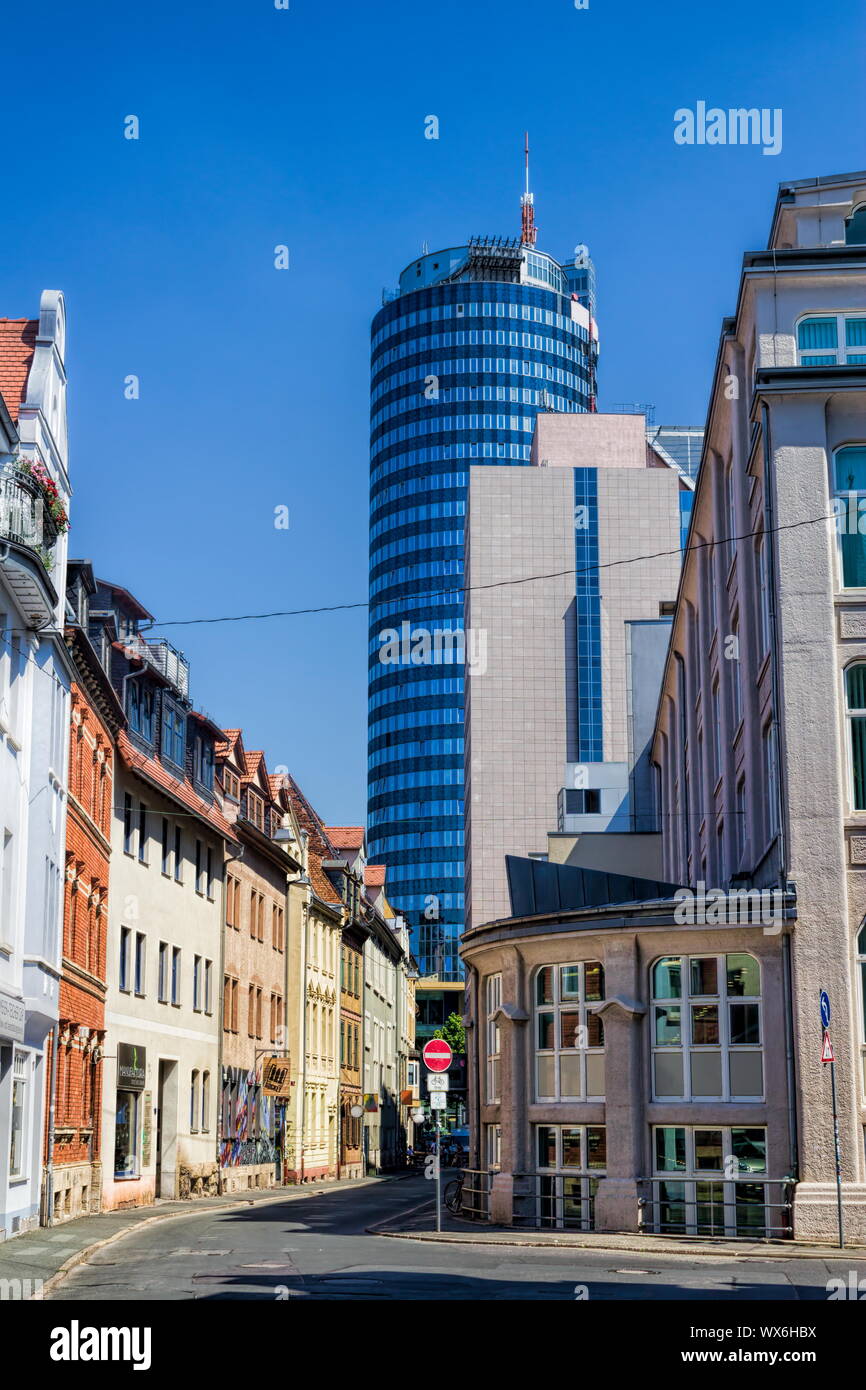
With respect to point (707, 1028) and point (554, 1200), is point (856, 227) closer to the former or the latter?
point (707, 1028)

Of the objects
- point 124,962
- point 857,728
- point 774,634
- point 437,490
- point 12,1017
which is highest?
point 437,490

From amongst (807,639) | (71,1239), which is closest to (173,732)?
(71,1239)

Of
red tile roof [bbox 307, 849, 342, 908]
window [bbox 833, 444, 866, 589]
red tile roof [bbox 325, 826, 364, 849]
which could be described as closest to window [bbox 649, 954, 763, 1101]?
window [bbox 833, 444, 866, 589]

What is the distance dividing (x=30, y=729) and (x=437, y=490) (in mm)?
149301

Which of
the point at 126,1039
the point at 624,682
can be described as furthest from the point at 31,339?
the point at 624,682

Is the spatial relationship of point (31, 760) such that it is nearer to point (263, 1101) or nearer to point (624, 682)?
point (263, 1101)

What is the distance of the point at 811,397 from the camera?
27578mm

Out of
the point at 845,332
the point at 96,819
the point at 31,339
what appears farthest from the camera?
the point at 96,819

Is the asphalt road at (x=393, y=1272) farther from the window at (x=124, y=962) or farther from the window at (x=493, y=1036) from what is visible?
the window at (x=124, y=962)

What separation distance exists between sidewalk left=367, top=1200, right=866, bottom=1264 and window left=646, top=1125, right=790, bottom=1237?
65cm

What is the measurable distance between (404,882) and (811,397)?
151167 millimetres

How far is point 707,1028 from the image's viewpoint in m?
26.7

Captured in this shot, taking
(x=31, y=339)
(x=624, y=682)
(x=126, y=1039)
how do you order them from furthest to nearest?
(x=624, y=682), (x=126, y=1039), (x=31, y=339)

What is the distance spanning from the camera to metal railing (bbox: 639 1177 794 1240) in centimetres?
2520
